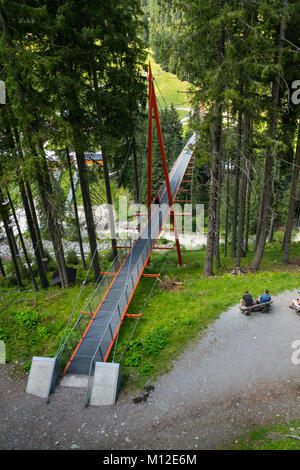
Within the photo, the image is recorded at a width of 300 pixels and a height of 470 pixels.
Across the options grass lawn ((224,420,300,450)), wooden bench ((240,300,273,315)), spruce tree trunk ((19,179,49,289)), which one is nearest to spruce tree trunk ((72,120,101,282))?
spruce tree trunk ((19,179,49,289))

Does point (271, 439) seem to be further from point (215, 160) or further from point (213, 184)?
point (215, 160)

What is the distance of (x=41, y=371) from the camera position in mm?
8336

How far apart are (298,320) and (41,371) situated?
810cm

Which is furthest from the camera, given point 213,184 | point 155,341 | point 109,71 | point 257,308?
point 213,184

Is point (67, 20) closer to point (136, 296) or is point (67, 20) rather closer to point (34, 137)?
point (34, 137)

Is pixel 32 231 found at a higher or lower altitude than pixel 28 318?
higher

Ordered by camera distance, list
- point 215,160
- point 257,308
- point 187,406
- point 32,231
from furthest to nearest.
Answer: point 32,231 < point 215,160 < point 257,308 < point 187,406

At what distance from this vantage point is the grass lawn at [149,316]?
30.1ft

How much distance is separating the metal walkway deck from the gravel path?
101cm

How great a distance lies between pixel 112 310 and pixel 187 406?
4.55 m

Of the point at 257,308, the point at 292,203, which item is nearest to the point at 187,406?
the point at 257,308

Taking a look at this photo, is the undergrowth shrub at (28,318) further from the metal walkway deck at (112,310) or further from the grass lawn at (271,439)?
the grass lawn at (271,439)

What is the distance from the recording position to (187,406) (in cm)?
729

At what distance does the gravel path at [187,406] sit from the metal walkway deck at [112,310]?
101 centimetres
